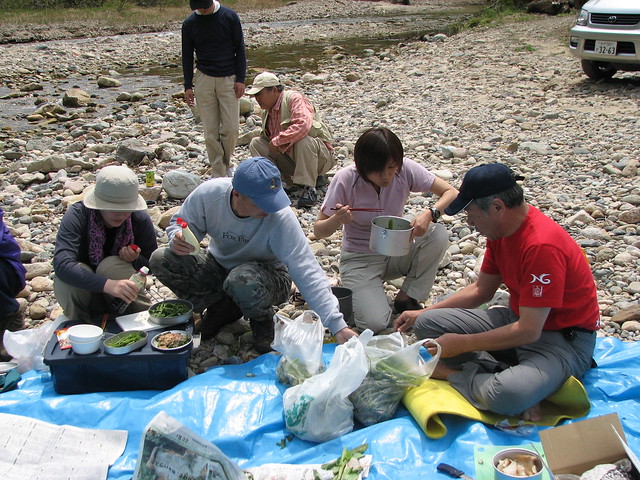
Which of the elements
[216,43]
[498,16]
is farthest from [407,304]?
[498,16]

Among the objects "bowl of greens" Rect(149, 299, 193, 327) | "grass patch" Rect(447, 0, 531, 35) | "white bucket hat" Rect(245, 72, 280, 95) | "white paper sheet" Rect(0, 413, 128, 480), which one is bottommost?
"white paper sheet" Rect(0, 413, 128, 480)

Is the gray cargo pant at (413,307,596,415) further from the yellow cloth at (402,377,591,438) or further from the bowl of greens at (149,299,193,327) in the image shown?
the bowl of greens at (149,299,193,327)

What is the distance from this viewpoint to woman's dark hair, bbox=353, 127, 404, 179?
359 centimetres

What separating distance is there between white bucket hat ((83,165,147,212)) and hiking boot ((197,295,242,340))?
82 centimetres

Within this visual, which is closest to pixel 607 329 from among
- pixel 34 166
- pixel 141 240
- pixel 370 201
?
pixel 370 201

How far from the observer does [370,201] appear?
4.04 metres

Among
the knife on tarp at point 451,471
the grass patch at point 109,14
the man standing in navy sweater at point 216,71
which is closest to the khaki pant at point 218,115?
the man standing in navy sweater at point 216,71

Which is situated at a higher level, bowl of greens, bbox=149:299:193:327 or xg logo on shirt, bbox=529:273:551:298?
xg logo on shirt, bbox=529:273:551:298

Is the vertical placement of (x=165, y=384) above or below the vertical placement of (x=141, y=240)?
below

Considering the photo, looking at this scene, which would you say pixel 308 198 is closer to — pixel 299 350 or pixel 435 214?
pixel 435 214

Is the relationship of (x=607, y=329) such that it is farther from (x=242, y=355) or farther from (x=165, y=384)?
(x=165, y=384)

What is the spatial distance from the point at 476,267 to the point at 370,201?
110 centimetres

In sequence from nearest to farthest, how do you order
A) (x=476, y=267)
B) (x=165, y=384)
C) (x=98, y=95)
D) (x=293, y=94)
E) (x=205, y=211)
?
(x=165, y=384)
(x=205, y=211)
(x=476, y=267)
(x=293, y=94)
(x=98, y=95)

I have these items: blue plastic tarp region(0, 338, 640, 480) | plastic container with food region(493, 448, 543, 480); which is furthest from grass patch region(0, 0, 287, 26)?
plastic container with food region(493, 448, 543, 480)
